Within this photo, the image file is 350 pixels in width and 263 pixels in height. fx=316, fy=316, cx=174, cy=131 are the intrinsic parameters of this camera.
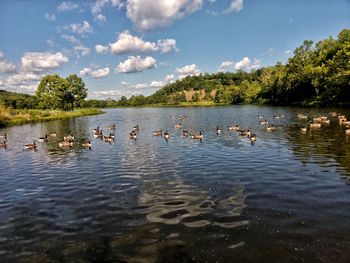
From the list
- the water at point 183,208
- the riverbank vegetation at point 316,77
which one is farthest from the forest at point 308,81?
the water at point 183,208

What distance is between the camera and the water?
37.1ft

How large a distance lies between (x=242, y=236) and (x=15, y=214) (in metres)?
11.1

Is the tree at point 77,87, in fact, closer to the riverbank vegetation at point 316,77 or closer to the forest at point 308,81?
the forest at point 308,81

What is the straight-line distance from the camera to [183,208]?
15.2 m

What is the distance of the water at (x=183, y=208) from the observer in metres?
11.3

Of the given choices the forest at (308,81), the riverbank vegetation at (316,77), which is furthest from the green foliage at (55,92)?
the riverbank vegetation at (316,77)

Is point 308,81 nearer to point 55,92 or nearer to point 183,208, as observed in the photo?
point 55,92

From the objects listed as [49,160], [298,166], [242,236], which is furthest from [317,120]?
[242,236]

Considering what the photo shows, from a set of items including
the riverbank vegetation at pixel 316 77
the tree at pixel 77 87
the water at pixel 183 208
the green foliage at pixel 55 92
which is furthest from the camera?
the tree at pixel 77 87

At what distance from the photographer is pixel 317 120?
49.9 meters

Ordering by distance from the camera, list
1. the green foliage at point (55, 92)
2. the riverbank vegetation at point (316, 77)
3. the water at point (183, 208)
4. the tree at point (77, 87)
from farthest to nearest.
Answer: the tree at point (77, 87), the green foliage at point (55, 92), the riverbank vegetation at point (316, 77), the water at point (183, 208)

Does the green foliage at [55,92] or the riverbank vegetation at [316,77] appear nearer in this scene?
the riverbank vegetation at [316,77]

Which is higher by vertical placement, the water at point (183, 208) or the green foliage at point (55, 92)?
the green foliage at point (55, 92)

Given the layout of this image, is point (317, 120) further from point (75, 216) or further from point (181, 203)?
point (75, 216)
